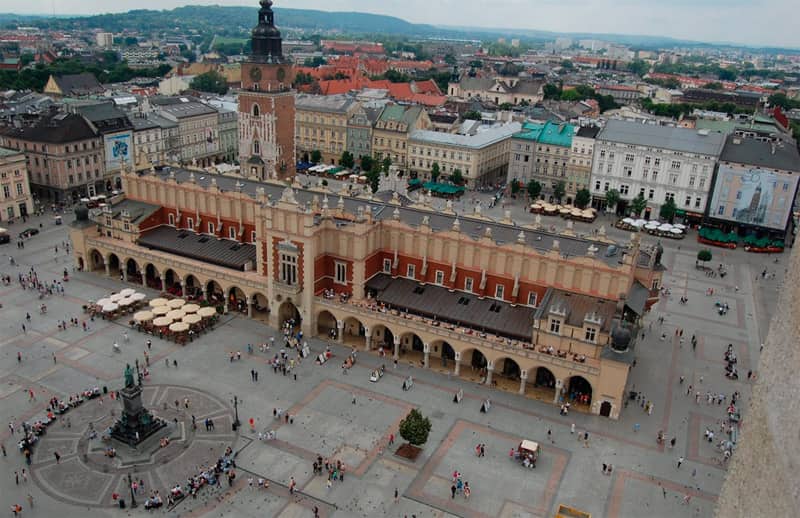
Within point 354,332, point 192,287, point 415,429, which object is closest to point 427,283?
point 354,332

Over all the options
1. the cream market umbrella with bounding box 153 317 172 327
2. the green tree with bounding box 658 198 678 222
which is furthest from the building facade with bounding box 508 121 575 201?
the cream market umbrella with bounding box 153 317 172 327

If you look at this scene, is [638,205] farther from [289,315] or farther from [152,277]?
[152,277]

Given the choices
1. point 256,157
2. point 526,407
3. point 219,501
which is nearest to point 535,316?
point 526,407

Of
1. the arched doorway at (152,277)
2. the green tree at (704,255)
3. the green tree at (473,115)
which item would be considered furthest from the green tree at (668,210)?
the arched doorway at (152,277)

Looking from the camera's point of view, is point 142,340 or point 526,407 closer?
point 526,407

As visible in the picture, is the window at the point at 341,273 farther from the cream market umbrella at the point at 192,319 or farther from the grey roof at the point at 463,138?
the grey roof at the point at 463,138

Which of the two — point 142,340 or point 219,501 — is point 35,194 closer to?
point 142,340

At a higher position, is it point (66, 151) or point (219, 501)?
point (66, 151)
